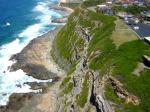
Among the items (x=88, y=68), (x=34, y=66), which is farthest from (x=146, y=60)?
(x=34, y=66)

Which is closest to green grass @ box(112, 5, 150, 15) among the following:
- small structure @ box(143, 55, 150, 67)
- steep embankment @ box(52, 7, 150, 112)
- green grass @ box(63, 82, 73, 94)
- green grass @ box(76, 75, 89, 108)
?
steep embankment @ box(52, 7, 150, 112)

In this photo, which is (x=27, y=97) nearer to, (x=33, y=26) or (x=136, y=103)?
(x=136, y=103)

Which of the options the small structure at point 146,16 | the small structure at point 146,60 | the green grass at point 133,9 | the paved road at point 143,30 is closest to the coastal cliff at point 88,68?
the small structure at point 146,60

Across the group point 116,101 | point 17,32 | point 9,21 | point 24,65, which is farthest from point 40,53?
point 116,101

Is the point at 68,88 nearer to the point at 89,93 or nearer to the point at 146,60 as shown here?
the point at 89,93

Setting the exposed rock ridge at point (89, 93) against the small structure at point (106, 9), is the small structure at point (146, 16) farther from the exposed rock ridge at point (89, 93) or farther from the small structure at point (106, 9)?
the exposed rock ridge at point (89, 93)
